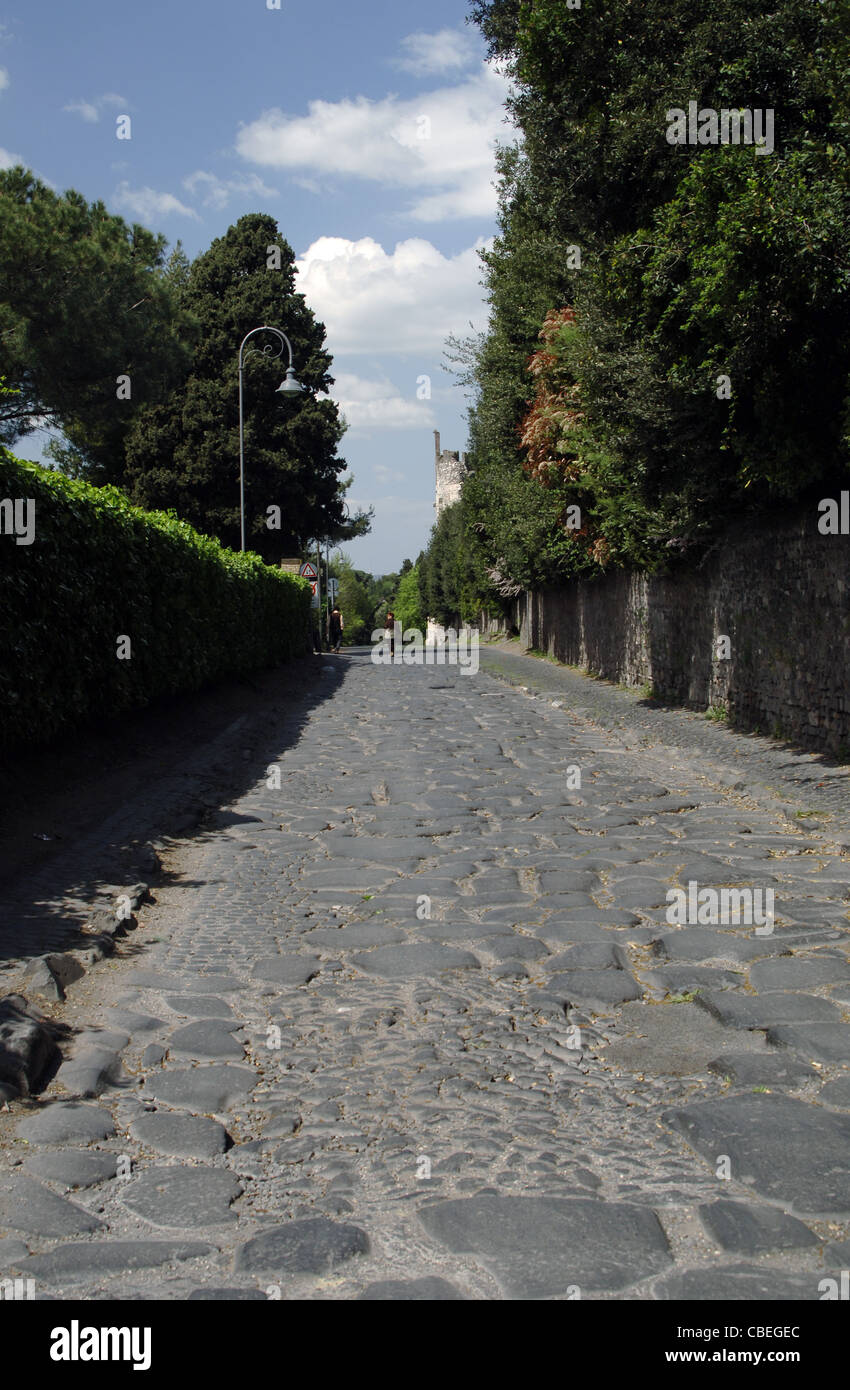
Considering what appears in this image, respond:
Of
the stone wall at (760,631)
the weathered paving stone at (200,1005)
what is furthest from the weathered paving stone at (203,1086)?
the stone wall at (760,631)

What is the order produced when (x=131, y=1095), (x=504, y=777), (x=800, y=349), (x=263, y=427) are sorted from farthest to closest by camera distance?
(x=263, y=427) → (x=504, y=777) → (x=800, y=349) → (x=131, y=1095)

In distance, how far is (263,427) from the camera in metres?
42.6

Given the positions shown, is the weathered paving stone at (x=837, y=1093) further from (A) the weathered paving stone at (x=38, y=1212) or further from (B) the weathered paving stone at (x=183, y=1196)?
(A) the weathered paving stone at (x=38, y=1212)

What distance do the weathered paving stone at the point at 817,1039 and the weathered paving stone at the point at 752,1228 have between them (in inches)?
44.0

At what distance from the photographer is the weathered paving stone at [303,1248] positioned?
272 cm

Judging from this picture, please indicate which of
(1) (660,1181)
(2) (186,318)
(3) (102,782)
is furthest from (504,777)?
(2) (186,318)

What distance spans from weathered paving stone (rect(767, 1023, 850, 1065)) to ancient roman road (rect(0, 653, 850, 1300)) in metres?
0.01

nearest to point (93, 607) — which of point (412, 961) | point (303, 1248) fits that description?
point (412, 961)

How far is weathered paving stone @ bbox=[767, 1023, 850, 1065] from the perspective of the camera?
397cm

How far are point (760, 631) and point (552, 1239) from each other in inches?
393

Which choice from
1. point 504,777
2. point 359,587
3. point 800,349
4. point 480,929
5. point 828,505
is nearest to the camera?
point 480,929

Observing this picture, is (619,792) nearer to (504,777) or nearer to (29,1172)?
(504,777)
